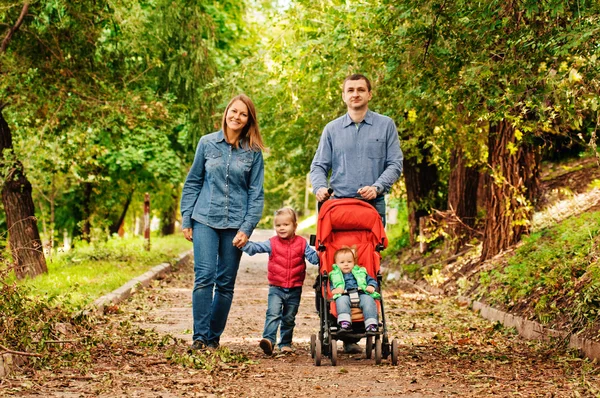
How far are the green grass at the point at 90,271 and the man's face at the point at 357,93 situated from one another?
3505 millimetres

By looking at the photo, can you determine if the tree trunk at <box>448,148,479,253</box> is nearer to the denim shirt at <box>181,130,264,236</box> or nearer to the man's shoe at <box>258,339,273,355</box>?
the denim shirt at <box>181,130,264,236</box>

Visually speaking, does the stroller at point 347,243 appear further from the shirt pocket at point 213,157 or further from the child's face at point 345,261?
the shirt pocket at point 213,157

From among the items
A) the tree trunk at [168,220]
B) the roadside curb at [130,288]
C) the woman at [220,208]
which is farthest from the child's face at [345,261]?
the tree trunk at [168,220]

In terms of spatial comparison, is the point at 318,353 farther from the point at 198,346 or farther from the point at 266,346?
the point at 198,346

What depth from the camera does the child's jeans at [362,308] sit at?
7.79 m

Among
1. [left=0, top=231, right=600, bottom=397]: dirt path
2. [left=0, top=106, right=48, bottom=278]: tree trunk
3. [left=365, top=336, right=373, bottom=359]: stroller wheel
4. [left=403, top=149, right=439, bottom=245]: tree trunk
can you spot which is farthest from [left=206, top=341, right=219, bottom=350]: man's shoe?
[left=403, top=149, right=439, bottom=245]: tree trunk

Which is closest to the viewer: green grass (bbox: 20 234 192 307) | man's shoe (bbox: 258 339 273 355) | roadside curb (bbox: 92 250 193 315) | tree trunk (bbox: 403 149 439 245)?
man's shoe (bbox: 258 339 273 355)

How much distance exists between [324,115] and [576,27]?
1153cm

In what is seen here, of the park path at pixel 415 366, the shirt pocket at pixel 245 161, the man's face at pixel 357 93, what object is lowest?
the park path at pixel 415 366

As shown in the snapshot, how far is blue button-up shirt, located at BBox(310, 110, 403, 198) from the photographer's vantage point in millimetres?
8344

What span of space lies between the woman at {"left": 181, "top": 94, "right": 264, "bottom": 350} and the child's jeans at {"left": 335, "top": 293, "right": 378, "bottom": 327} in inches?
42.2

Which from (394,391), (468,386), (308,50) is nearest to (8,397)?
(394,391)

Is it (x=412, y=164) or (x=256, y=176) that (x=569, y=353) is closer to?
(x=256, y=176)

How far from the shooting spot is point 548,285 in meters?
10.1
